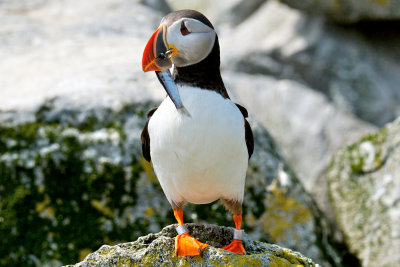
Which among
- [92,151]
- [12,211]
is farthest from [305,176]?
[12,211]

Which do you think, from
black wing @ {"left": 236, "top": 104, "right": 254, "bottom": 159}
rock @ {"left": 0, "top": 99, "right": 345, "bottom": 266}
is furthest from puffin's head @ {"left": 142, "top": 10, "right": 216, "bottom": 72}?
rock @ {"left": 0, "top": 99, "right": 345, "bottom": 266}

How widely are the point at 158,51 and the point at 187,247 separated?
4.46 feet

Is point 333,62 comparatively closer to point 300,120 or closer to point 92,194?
point 300,120

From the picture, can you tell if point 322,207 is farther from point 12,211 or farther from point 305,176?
point 12,211

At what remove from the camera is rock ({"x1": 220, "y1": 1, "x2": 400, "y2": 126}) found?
10.4 m

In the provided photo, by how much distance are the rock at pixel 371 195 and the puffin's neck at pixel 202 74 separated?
414 centimetres

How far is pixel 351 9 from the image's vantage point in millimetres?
10242

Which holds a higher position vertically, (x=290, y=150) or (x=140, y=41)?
(x=140, y=41)

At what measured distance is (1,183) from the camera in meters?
6.02

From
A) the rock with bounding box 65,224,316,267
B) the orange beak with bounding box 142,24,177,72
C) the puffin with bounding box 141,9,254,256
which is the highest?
the orange beak with bounding box 142,24,177,72

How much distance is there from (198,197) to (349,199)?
13.4 feet

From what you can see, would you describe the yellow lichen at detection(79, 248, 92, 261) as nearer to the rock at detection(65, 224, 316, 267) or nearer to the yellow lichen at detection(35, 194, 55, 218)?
the yellow lichen at detection(35, 194, 55, 218)

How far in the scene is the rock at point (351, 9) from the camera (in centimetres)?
1006

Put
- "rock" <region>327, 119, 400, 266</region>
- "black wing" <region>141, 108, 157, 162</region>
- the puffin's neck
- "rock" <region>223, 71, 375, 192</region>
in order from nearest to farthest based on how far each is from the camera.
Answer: the puffin's neck, "black wing" <region>141, 108, 157, 162</region>, "rock" <region>327, 119, 400, 266</region>, "rock" <region>223, 71, 375, 192</region>
